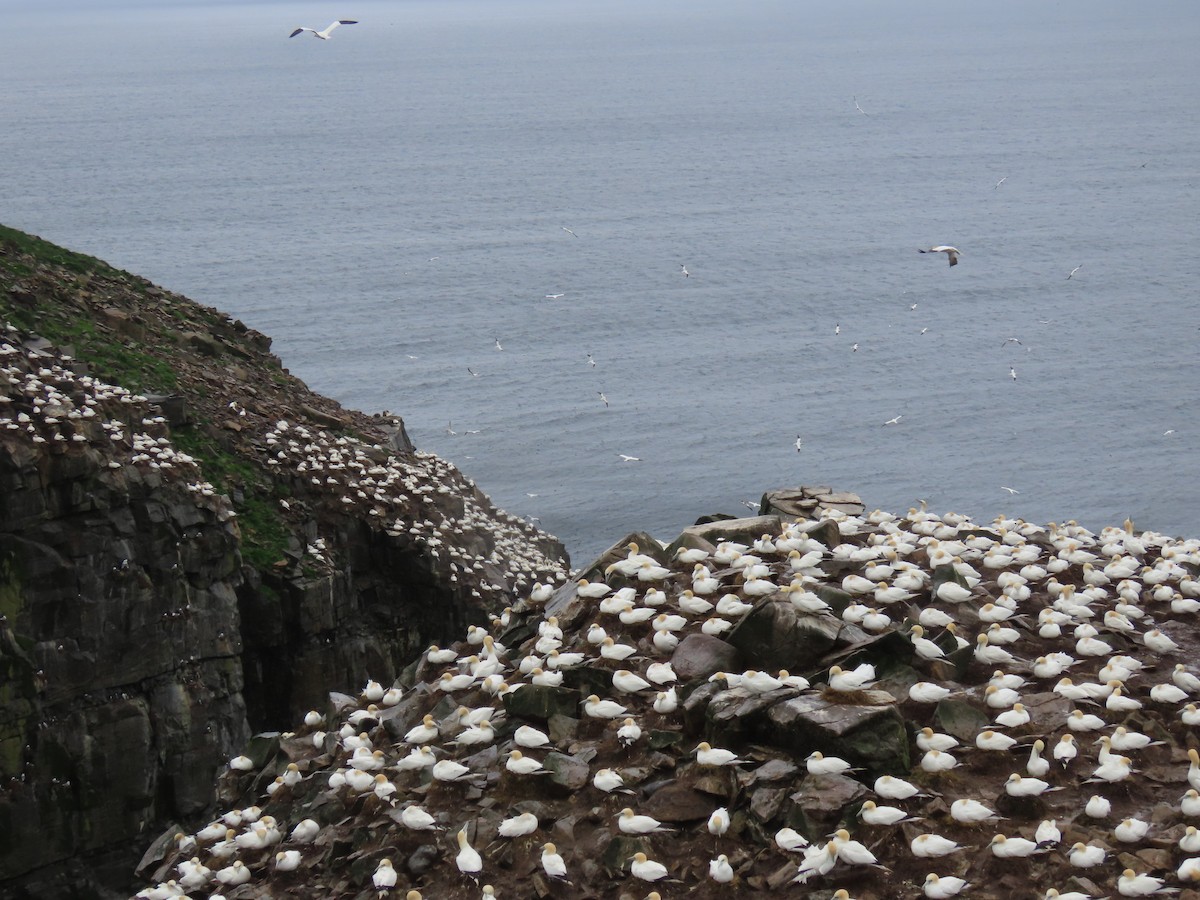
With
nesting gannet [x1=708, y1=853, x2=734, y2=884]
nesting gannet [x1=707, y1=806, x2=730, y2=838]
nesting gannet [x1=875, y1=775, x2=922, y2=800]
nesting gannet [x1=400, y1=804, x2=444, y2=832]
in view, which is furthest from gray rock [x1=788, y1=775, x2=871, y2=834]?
nesting gannet [x1=400, y1=804, x2=444, y2=832]

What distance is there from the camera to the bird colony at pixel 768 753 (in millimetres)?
16141

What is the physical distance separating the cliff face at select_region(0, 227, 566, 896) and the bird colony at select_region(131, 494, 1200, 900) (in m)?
5.62

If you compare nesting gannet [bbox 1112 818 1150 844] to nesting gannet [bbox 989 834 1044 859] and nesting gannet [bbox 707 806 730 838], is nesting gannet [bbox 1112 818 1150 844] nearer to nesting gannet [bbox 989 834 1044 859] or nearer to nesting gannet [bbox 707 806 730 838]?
nesting gannet [bbox 989 834 1044 859]

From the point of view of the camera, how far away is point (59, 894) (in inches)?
1072

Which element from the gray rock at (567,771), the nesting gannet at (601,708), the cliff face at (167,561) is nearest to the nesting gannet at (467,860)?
the gray rock at (567,771)

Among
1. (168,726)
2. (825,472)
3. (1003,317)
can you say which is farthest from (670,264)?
(168,726)

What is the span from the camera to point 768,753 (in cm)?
1778

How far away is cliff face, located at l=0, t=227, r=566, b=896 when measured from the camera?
27.3 meters

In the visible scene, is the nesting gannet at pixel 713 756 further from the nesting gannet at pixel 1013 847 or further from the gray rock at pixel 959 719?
the nesting gannet at pixel 1013 847

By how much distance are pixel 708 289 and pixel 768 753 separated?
72.4 m

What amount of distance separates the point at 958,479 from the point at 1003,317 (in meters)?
26.0

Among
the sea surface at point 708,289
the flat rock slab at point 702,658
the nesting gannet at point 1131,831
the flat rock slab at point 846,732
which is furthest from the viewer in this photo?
the sea surface at point 708,289

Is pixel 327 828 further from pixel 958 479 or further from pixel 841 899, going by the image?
pixel 958 479

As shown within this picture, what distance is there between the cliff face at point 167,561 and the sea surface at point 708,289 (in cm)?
1606
